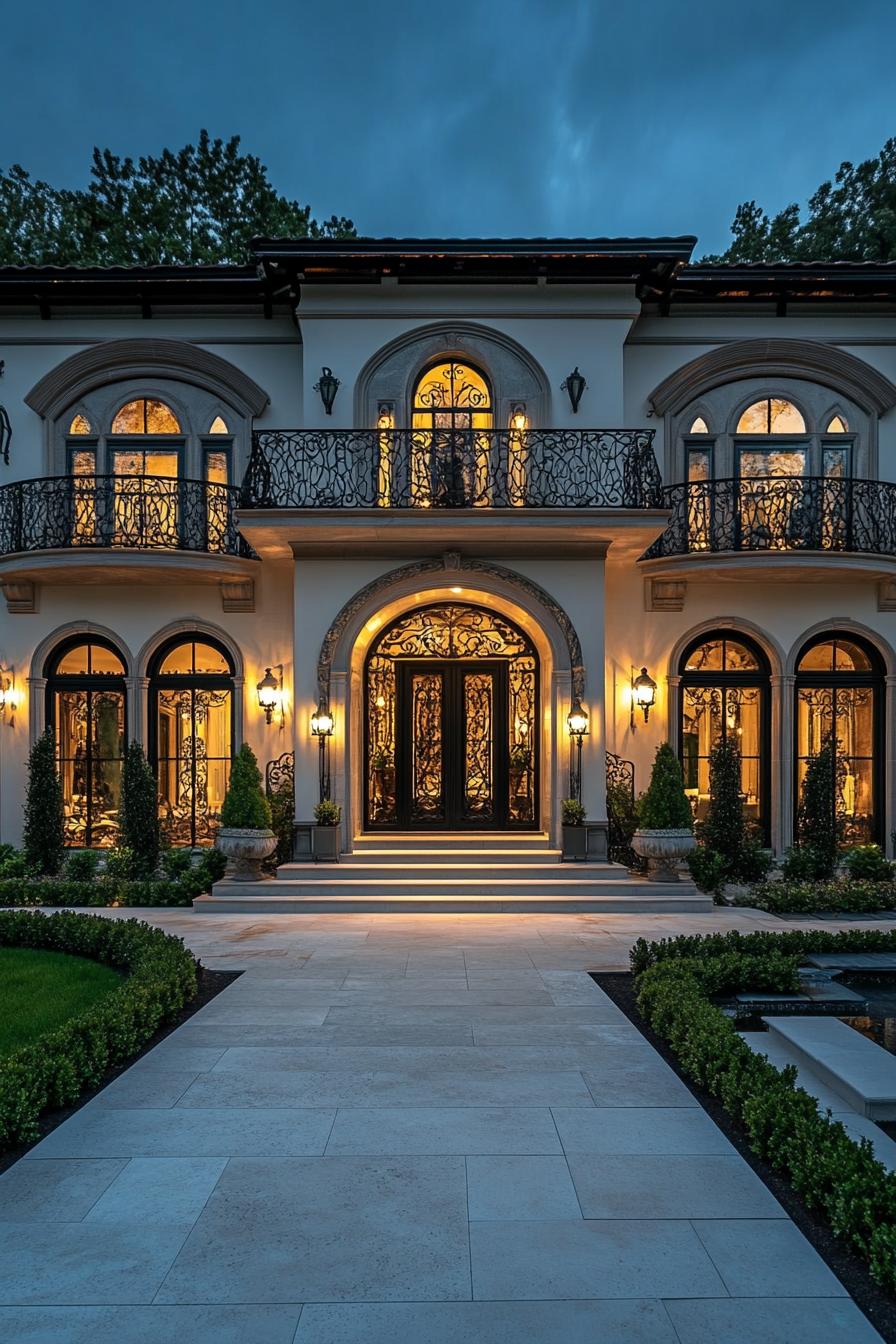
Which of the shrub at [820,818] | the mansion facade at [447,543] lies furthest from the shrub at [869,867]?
the mansion facade at [447,543]

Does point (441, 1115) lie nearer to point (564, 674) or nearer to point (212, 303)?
point (564, 674)

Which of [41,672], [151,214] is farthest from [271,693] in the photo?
[151,214]

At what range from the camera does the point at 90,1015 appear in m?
6.04

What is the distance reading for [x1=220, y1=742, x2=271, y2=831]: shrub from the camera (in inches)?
476

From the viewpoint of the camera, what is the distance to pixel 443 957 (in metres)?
9.03

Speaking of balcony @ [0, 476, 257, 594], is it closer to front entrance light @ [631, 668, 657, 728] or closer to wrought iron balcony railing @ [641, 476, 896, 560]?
front entrance light @ [631, 668, 657, 728]

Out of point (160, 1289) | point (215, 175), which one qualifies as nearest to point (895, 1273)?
point (160, 1289)

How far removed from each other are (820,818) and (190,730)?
972 centimetres

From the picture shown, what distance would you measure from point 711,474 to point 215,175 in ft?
49.6

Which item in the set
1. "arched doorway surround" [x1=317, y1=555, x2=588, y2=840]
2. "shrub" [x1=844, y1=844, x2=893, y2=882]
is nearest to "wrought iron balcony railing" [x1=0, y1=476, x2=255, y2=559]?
"arched doorway surround" [x1=317, y1=555, x2=588, y2=840]

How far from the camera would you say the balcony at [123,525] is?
1340 cm

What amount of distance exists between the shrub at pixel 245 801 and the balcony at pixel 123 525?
320 cm

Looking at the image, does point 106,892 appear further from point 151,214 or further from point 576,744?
point 151,214

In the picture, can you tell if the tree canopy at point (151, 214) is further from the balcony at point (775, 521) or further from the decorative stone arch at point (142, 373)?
the balcony at point (775, 521)
